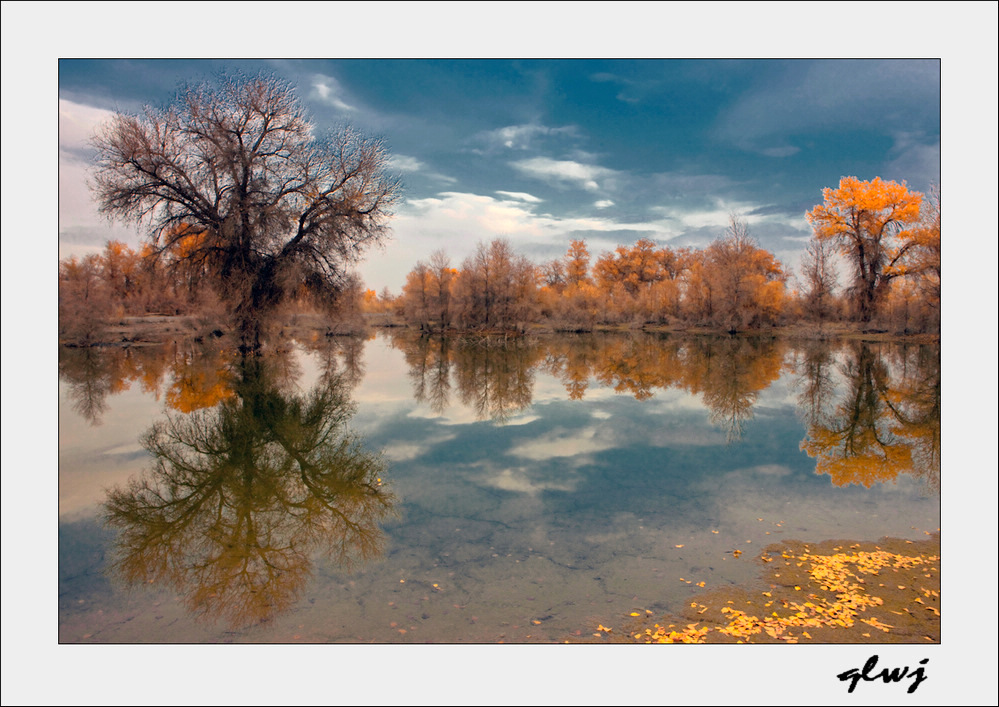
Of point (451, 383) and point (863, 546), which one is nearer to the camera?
point (863, 546)

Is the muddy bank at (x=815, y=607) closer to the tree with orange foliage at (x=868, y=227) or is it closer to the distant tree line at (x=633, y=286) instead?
the distant tree line at (x=633, y=286)

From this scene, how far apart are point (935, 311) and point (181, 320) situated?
131ft

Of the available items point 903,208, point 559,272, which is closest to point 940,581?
point 903,208

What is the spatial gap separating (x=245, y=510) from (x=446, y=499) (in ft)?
8.47

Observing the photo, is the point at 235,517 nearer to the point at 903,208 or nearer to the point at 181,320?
the point at 181,320

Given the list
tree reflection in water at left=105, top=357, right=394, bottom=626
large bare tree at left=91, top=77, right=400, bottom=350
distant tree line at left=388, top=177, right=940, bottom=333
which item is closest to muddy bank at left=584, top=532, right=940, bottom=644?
tree reflection in water at left=105, top=357, right=394, bottom=626

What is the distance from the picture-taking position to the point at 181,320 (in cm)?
2897

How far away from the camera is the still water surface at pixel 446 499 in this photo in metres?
5.01

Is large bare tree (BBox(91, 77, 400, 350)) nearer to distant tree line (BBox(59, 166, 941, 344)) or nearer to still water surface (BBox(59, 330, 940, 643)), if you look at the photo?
distant tree line (BBox(59, 166, 941, 344))

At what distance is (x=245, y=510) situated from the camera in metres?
7.23

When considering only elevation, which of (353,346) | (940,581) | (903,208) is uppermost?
(903,208)

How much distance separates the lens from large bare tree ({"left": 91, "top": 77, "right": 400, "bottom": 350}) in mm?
21484

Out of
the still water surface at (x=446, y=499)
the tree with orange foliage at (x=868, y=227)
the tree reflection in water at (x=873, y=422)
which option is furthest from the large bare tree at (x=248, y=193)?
the tree with orange foliage at (x=868, y=227)

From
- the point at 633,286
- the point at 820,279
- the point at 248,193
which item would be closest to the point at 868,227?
the point at 820,279
